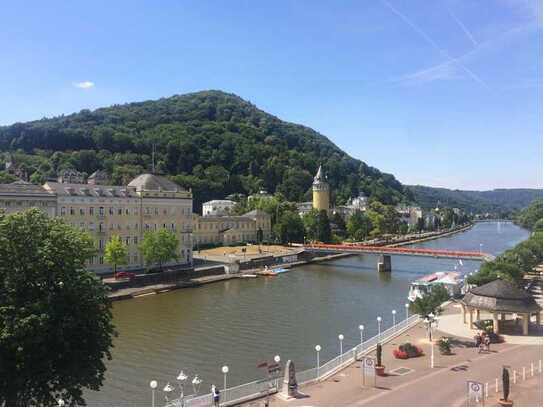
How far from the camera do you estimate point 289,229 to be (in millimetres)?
91625

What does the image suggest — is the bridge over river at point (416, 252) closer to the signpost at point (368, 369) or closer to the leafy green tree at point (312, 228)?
the leafy green tree at point (312, 228)

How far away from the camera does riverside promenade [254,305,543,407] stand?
18.7 meters

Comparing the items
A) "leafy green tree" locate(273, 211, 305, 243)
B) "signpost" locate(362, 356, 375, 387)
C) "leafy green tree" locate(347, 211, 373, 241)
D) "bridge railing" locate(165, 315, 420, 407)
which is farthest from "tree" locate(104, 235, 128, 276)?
"leafy green tree" locate(347, 211, 373, 241)

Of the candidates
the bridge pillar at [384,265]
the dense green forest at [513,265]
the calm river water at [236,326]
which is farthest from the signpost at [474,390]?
the bridge pillar at [384,265]

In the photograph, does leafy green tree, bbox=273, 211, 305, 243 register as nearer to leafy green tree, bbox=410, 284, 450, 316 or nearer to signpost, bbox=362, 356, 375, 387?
leafy green tree, bbox=410, 284, 450, 316

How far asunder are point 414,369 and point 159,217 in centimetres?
4264

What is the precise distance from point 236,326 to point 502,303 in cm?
1772

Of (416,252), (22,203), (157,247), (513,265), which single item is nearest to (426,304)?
(513,265)

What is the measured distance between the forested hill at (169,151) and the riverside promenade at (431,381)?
98.9m

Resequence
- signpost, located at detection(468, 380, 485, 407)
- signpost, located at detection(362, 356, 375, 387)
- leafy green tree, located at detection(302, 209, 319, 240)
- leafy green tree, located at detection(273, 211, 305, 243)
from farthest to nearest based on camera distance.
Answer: leafy green tree, located at detection(302, 209, 319, 240), leafy green tree, located at detection(273, 211, 305, 243), signpost, located at detection(362, 356, 375, 387), signpost, located at detection(468, 380, 485, 407)

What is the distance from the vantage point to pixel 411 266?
75.9 m

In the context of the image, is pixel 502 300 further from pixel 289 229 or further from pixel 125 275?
pixel 289 229

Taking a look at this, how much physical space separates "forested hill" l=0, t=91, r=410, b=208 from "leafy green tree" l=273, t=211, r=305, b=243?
145 ft

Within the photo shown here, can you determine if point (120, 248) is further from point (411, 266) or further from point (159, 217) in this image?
point (411, 266)
